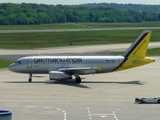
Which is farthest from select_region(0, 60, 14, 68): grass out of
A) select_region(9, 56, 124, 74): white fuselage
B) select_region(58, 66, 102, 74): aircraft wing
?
select_region(58, 66, 102, 74): aircraft wing

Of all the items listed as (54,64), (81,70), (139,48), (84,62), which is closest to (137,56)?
(139,48)

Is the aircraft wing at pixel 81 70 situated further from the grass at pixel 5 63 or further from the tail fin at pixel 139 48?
the grass at pixel 5 63

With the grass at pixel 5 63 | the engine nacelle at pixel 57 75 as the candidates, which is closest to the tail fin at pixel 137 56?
the engine nacelle at pixel 57 75

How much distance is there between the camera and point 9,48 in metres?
122

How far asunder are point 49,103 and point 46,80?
19.6m

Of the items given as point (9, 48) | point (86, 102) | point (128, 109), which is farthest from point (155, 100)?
point (9, 48)

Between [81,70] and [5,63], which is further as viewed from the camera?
[5,63]

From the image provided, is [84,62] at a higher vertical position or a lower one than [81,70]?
higher

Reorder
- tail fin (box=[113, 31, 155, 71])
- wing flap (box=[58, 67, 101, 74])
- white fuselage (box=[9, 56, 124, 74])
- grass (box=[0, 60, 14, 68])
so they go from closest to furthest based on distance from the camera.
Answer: wing flap (box=[58, 67, 101, 74])
white fuselage (box=[9, 56, 124, 74])
tail fin (box=[113, 31, 155, 71])
grass (box=[0, 60, 14, 68])

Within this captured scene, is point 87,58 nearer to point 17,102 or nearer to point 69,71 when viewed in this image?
point 69,71

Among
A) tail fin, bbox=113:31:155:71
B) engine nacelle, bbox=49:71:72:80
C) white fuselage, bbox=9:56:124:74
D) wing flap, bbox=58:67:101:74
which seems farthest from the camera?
tail fin, bbox=113:31:155:71

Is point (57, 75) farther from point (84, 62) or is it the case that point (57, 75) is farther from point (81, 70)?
point (84, 62)

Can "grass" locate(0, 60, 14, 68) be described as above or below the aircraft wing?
below

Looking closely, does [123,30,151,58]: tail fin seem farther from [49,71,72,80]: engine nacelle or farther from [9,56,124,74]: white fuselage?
[49,71,72,80]: engine nacelle
